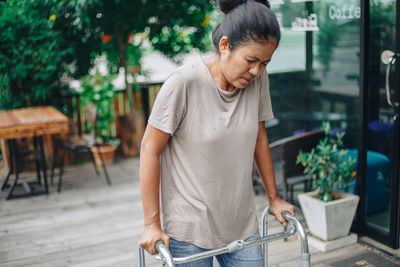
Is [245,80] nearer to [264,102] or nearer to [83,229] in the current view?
[264,102]

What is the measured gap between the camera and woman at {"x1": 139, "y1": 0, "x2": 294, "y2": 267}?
137 centimetres

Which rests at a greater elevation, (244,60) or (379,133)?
(244,60)

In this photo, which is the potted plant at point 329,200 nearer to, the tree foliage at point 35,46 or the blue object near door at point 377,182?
the blue object near door at point 377,182

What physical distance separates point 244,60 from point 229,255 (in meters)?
0.71

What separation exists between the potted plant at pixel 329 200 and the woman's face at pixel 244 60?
6.43 feet

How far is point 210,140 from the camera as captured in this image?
4.62 feet

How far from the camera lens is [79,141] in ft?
16.3

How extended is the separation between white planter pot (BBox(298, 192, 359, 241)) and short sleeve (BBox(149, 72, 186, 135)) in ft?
6.67

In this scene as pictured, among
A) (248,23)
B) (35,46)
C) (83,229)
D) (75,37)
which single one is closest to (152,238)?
(248,23)

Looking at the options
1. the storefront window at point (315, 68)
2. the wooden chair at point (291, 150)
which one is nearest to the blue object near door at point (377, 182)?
the wooden chair at point (291, 150)

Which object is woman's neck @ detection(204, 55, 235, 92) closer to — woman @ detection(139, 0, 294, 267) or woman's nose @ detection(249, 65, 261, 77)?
woman @ detection(139, 0, 294, 267)

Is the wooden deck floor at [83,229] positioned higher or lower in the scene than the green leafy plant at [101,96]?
lower

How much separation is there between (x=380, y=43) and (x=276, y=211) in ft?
7.33

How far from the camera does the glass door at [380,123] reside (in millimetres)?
3070
